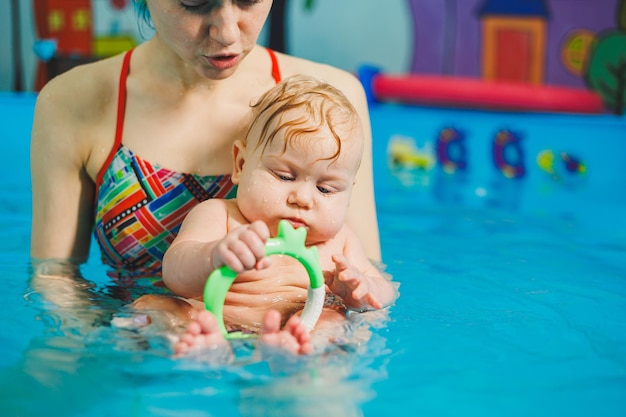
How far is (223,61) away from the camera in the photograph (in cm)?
184

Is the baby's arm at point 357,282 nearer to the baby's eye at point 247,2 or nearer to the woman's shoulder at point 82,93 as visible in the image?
the baby's eye at point 247,2

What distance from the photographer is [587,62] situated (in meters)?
6.71

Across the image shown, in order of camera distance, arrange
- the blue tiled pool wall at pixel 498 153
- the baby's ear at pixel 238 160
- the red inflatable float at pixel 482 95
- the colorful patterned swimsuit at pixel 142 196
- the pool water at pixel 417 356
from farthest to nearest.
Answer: the red inflatable float at pixel 482 95, the blue tiled pool wall at pixel 498 153, the colorful patterned swimsuit at pixel 142 196, the baby's ear at pixel 238 160, the pool water at pixel 417 356

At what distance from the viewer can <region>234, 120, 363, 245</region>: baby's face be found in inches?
70.2

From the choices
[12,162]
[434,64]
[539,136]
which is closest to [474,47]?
[434,64]

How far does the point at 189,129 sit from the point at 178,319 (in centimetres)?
59

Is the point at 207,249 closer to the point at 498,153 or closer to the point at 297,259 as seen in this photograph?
the point at 297,259

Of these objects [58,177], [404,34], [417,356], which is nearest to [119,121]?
[58,177]

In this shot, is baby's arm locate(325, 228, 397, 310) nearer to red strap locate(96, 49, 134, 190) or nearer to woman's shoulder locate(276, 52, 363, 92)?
woman's shoulder locate(276, 52, 363, 92)

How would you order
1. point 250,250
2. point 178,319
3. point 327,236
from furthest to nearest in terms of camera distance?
1. point 327,236
2. point 178,319
3. point 250,250

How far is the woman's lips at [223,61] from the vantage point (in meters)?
1.83

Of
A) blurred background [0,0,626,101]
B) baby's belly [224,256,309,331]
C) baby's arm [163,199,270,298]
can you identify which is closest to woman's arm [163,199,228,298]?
baby's arm [163,199,270,298]

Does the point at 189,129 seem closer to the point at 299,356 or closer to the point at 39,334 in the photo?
the point at 39,334

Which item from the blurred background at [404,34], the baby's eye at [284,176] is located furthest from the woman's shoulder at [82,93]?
the blurred background at [404,34]
